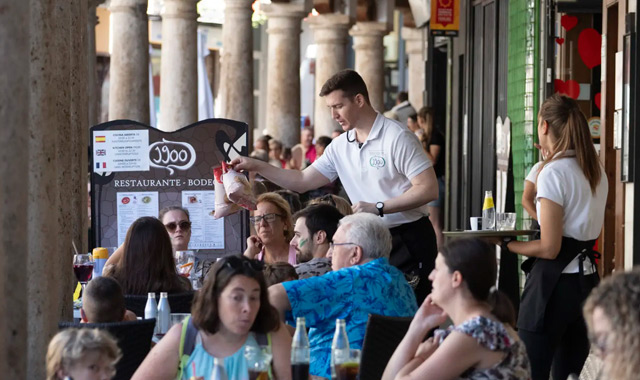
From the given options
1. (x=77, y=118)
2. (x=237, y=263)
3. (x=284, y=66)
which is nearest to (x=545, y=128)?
→ (x=237, y=263)

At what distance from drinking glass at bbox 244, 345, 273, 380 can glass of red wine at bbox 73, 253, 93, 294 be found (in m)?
2.49

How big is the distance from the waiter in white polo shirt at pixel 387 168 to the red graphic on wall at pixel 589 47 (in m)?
4.14

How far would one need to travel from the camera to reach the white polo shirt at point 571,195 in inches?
223

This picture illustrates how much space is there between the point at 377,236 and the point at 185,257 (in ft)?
6.62

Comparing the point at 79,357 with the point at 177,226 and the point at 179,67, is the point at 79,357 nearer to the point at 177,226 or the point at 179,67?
the point at 177,226

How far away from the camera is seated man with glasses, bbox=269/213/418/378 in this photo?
4699 mm

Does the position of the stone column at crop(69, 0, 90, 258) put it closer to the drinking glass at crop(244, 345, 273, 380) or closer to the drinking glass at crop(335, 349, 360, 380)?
the drinking glass at crop(244, 345, 273, 380)

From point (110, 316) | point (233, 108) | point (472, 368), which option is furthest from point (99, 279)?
point (233, 108)

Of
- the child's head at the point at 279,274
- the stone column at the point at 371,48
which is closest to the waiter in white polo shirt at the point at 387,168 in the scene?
the child's head at the point at 279,274

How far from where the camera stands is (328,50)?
21172 mm

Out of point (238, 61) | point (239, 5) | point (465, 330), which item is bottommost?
point (465, 330)

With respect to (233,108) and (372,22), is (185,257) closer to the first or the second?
(233,108)

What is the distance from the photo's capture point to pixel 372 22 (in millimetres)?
22422

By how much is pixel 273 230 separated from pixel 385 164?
0.72 m
